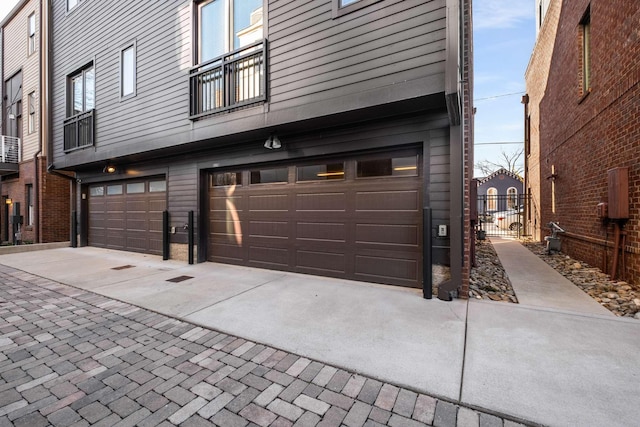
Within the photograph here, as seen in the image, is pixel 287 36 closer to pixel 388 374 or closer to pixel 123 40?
pixel 388 374

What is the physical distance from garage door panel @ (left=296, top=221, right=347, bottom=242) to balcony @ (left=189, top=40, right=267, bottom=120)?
230cm

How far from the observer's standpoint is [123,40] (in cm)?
739

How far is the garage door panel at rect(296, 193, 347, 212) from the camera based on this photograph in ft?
16.1

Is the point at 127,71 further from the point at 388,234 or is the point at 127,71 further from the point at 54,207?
the point at 388,234

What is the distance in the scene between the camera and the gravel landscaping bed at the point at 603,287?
3.47m

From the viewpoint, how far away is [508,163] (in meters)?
30.1

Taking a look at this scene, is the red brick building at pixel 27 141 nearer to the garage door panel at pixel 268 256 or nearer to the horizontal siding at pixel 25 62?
the horizontal siding at pixel 25 62

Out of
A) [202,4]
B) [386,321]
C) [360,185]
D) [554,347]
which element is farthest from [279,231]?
[202,4]

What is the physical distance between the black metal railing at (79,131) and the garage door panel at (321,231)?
6838mm

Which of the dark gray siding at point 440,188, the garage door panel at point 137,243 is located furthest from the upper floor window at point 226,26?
the garage door panel at point 137,243

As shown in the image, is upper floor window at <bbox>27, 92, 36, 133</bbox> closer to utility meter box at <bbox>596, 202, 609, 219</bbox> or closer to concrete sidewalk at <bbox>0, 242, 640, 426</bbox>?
concrete sidewalk at <bbox>0, 242, 640, 426</bbox>

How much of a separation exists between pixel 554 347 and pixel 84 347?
4.17 meters

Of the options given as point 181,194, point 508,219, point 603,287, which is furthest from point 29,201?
point 508,219

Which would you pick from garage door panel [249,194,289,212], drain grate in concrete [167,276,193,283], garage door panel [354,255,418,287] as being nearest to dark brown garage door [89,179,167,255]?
drain grate in concrete [167,276,193,283]
